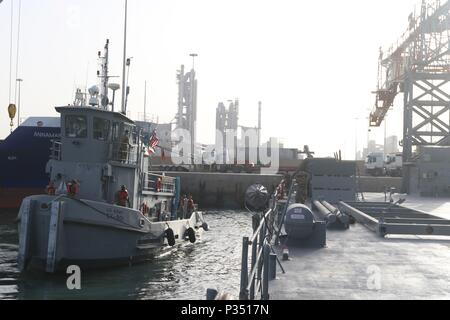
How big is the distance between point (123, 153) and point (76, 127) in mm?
2189

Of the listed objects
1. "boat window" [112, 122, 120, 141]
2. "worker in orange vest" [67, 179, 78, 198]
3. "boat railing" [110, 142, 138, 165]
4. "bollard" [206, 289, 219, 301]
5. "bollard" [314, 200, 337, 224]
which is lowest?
"bollard" [206, 289, 219, 301]

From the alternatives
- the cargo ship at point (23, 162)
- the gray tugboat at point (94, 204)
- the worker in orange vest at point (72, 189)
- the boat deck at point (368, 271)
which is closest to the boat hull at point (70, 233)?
the gray tugboat at point (94, 204)

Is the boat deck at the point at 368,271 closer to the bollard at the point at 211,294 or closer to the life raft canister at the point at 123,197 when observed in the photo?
the bollard at the point at 211,294

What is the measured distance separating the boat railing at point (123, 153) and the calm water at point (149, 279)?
4328 millimetres

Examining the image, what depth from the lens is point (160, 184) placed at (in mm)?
24469

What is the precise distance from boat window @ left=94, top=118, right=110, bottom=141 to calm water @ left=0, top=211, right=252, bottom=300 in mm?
5248

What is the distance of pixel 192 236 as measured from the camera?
25672mm

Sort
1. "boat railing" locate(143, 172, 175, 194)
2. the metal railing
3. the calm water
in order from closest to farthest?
the metal railing → the calm water → "boat railing" locate(143, 172, 175, 194)

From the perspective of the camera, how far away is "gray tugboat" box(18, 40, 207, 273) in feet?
57.1

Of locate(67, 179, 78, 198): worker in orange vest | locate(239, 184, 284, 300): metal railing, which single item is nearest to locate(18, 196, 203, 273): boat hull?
locate(67, 179, 78, 198): worker in orange vest

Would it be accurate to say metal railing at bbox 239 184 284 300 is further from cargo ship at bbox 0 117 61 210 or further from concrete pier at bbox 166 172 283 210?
concrete pier at bbox 166 172 283 210

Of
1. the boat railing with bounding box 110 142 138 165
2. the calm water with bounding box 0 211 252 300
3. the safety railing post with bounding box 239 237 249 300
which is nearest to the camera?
the safety railing post with bounding box 239 237 249 300

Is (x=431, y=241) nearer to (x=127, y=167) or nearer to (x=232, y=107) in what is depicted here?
(x=127, y=167)

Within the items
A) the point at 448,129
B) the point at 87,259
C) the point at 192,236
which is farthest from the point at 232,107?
the point at 87,259
